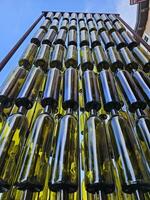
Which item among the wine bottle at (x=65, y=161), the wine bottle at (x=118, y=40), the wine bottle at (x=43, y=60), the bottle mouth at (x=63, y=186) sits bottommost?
the bottle mouth at (x=63, y=186)

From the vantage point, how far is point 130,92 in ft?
8.13

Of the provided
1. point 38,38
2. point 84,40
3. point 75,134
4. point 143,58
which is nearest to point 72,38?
point 84,40

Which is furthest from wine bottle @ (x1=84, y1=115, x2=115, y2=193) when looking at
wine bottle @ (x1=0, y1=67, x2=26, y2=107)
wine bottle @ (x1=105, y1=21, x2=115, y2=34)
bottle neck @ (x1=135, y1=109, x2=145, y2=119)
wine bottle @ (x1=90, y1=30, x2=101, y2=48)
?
wine bottle @ (x1=105, y1=21, x2=115, y2=34)

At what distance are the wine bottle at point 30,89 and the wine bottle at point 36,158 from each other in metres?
0.33

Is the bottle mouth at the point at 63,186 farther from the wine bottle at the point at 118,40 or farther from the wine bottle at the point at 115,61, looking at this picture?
the wine bottle at the point at 118,40

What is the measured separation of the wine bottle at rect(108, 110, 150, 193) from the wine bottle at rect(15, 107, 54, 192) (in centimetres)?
39

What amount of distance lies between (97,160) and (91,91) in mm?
958

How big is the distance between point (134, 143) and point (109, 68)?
1554 millimetres

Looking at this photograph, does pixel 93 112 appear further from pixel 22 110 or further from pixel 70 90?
pixel 22 110

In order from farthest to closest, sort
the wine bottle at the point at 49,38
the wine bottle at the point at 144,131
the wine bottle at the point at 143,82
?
the wine bottle at the point at 49,38 → the wine bottle at the point at 143,82 → the wine bottle at the point at 144,131

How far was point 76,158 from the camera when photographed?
69.7 inches

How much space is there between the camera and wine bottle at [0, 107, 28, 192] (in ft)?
5.08

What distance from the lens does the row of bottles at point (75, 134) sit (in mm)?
1540

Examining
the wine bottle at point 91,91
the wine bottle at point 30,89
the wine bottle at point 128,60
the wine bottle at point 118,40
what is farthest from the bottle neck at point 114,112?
the wine bottle at point 118,40
